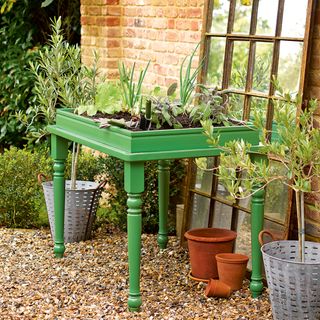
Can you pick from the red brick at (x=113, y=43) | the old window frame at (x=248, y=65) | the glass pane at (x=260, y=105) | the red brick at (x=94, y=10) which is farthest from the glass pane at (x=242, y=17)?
the red brick at (x=94, y=10)

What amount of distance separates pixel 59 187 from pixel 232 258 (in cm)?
132

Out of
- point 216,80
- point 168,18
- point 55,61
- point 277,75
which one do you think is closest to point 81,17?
point 168,18

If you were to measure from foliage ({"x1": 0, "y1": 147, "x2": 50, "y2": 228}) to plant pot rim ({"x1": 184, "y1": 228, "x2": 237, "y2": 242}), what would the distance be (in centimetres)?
177

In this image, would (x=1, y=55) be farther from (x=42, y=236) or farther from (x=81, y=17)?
(x=42, y=236)

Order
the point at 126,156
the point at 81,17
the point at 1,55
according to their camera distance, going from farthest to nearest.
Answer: the point at 1,55
the point at 81,17
the point at 126,156

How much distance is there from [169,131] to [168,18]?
85.9 inches

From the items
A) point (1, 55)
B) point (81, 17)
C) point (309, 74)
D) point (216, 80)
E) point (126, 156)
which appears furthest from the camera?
point (1, 55)

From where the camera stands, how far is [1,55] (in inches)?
352

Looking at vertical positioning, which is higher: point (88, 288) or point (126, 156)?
point (126, 156)

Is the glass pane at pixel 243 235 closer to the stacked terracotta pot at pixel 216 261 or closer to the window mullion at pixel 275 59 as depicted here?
the stacked terracotta pot at pixel 216 261

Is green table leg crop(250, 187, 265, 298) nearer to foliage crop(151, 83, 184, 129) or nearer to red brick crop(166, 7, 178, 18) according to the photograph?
foliage crop(151, 83, 184, 129)

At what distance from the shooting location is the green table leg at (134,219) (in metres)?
4.68

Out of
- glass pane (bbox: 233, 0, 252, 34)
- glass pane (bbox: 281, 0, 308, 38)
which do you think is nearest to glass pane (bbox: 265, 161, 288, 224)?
glass pane (bbox: 281, 0, 308, 38)

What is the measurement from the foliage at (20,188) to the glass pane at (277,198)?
A: 225 cm
